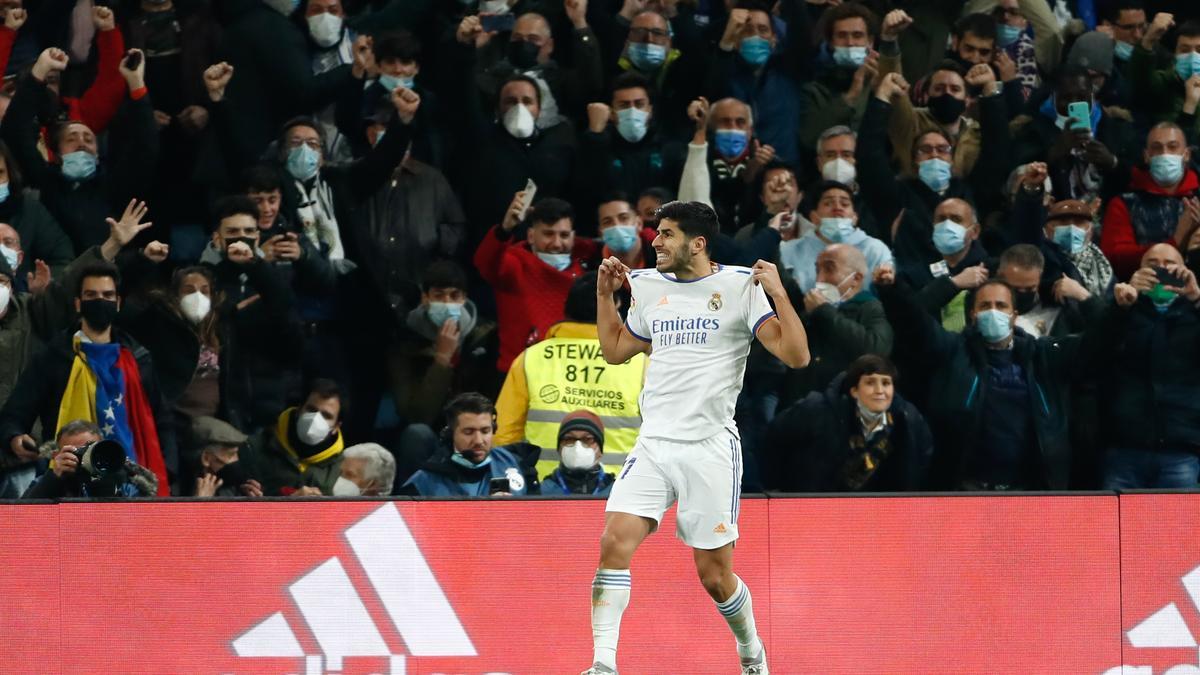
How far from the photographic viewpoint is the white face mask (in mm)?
10844

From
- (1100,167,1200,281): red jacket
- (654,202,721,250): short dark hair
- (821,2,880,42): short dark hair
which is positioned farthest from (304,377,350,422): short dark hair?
(1100,167,1200,281): red jacket

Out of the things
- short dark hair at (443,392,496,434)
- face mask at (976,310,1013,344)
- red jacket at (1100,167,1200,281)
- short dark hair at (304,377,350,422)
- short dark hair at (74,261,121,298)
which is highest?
short dark hair at (74,261,121,298)

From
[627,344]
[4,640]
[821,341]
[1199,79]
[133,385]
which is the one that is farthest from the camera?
[1199,79]

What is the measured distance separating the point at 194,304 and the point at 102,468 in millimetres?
2057

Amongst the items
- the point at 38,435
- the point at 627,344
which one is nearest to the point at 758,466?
the point at 627,344

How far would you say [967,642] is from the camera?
32.2ft

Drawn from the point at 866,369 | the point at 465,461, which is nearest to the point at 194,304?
the point at 465,461

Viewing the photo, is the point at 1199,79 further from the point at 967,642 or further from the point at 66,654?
the point at 66,654

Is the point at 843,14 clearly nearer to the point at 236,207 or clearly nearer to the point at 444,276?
the point at 444,276

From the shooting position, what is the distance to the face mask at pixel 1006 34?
47.9ft

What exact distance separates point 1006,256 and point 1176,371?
1.26 meters

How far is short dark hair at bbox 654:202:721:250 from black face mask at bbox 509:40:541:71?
503cm

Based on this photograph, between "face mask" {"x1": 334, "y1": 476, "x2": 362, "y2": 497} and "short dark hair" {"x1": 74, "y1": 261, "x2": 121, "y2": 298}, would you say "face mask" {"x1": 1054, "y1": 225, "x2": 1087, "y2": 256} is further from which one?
"short dark hair" {"x1": 74, "y1": 261, "x2": 121, "y2": 298}

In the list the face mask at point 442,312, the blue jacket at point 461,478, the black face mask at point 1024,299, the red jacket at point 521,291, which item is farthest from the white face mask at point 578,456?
the black face mask at point 1024,299
